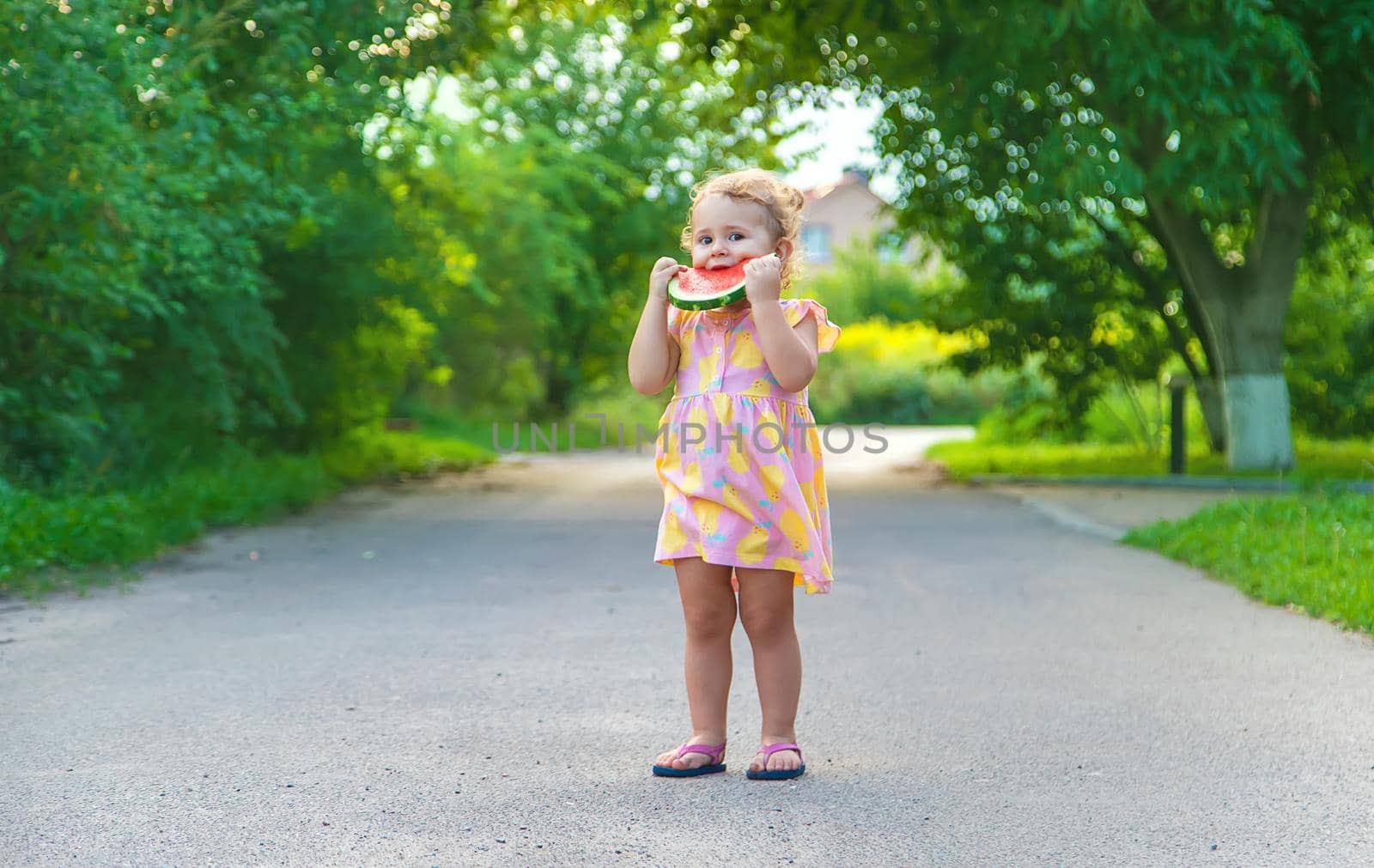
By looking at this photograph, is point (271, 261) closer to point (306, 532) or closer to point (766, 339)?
point (306, 532)

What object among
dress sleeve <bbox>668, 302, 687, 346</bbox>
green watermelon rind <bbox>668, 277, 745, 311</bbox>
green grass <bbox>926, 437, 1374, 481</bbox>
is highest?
green watermelon rind <bbox>668, 277, 745, 311</bbox>

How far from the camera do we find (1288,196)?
1509cm

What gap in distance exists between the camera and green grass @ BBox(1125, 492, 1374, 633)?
6758 millimetres

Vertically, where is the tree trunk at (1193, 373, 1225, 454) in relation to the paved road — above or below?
above

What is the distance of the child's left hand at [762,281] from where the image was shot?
4.00m

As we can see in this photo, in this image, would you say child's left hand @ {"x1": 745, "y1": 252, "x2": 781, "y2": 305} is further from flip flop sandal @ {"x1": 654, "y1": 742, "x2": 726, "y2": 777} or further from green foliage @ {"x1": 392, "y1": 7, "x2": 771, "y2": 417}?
green foliage @ {"x1": 392, "y1": 7, "x2": 771, "y2": 417}

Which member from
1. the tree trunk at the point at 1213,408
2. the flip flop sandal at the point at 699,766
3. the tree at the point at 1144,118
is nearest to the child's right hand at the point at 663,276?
the flip flop sandal at the point at 699,766

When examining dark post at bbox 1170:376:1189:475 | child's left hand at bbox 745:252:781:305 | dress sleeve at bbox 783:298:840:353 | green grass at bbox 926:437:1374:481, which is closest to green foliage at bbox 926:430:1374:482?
green grass at bbox 926:437:1374:481

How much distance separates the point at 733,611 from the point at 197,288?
7.07 m

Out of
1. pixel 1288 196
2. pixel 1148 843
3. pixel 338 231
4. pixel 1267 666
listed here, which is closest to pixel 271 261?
pixel 338 231

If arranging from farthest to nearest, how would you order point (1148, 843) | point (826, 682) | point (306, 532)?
1. point (306, 532)
2. point (826, 682)
3. point (1148, 843)

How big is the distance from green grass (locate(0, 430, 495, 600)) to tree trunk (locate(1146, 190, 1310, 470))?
872cm

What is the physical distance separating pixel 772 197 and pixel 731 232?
15 cm

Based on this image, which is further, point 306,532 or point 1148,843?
point 306,532
